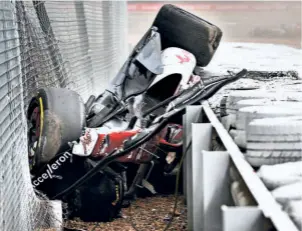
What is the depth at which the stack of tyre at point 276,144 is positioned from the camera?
2469mm

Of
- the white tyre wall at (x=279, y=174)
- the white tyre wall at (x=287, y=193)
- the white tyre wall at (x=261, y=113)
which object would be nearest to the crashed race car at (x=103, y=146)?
Answer: the white tyre wall at (x=261, y=113)

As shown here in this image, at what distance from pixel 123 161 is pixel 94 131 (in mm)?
312

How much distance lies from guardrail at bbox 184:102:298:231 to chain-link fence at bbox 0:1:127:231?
36.5 inches

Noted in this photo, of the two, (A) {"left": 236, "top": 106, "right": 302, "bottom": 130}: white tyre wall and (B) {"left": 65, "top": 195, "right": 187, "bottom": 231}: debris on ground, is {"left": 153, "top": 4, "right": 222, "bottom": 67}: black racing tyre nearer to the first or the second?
(B) {"left": 65, "top": 195, "right": 187, "bottom": 231}: debris on ground

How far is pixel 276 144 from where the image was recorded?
2945 millimetres

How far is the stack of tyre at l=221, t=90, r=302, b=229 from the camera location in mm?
2469

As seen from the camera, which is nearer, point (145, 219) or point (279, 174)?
point (279, 174)

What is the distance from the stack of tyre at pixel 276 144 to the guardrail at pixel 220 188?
2.2 inches

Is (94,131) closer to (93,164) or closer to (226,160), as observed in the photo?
(93,164)

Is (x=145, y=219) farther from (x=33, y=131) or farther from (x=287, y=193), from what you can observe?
(x=287, y=193)

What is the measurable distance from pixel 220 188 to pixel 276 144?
0.34m

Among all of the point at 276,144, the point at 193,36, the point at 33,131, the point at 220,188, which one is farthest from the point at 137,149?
the point at 276,144

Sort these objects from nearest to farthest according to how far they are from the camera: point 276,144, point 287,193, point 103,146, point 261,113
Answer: point 287,193 → point 276,144 → point 261,113 → point 103,146

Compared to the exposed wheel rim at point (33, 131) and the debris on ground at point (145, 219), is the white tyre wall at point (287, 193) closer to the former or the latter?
the debris on ground at point (145, 219)
